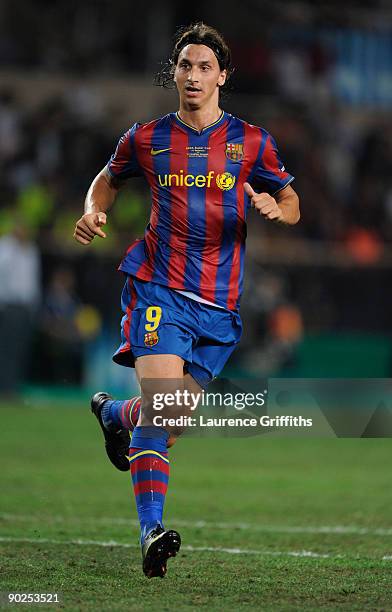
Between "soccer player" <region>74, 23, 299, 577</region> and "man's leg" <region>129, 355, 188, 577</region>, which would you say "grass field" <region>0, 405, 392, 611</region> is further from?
"soccer player" <region>74, 23, 299, 577</region>

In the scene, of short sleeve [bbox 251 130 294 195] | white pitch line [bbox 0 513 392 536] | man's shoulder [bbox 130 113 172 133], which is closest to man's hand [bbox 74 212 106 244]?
man's shoulder [bbox 130 113 172 133]

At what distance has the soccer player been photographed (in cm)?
566

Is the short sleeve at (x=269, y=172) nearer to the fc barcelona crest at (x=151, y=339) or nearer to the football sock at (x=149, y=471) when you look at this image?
the fc barcelona crest at (x=151, y=339)

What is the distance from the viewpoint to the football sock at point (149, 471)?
17.5 feet

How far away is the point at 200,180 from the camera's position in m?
5.69

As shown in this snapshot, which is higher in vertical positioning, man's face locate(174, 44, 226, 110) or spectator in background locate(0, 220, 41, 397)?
man's face locate(174, 44, 226, 110)

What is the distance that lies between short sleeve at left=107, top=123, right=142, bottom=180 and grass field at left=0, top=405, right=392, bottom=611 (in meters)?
1.81

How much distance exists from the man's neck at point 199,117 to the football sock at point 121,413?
133cm

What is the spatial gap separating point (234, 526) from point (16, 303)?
8.37 metres

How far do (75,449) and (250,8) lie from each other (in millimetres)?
12551

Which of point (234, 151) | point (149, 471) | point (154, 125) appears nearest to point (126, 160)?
point (154, 125)

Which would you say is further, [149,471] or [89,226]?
[89,226]

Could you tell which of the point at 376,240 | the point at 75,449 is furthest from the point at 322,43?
the point at 75,449

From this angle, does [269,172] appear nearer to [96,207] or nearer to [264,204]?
Answer: [264,204]
